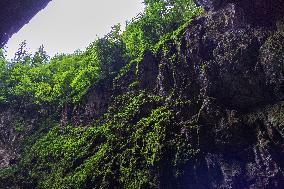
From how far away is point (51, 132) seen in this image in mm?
13570

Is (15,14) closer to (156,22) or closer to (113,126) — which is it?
(113,126)

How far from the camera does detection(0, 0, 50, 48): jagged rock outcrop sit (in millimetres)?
2465

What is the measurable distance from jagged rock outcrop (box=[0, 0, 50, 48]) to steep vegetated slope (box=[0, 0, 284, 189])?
7.05 metres

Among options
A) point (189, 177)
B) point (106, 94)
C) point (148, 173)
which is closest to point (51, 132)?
point (106, 94)

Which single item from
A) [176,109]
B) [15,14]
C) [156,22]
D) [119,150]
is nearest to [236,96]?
[176,109]

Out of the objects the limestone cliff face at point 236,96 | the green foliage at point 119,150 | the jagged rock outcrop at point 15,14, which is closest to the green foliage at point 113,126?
the green foliage at point 119,150

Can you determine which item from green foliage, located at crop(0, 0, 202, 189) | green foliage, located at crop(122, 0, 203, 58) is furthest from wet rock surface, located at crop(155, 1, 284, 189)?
green foliage, located at crop(122, 0, 203, 58)

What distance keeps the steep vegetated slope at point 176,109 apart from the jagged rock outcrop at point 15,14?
23.1 feet

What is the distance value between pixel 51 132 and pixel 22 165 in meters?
1.75

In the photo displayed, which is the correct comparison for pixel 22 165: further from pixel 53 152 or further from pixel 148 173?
pixel 148 173

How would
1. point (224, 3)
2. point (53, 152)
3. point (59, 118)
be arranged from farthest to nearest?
1. point (59, 118)
2. point (53, 152)
3. point (224, 3)

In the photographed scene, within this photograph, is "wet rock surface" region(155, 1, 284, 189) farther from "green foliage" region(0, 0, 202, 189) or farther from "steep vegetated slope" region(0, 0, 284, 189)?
"green foliage" region(0, 0, 202, 189)

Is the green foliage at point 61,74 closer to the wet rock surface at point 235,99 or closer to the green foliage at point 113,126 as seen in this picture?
the green foliage at point 113,126

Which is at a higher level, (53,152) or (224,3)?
(224,3)
